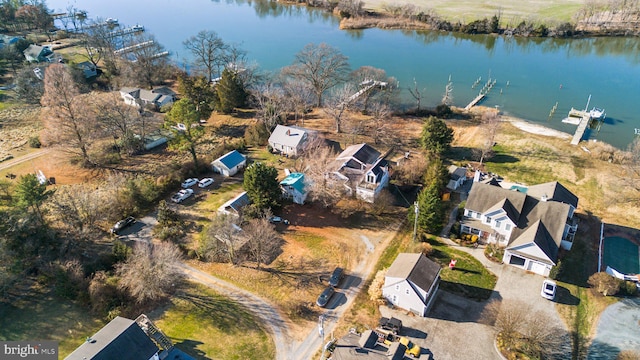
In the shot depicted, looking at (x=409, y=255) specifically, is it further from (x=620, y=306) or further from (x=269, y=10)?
(x=269, y=10)

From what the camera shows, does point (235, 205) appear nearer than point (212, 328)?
No

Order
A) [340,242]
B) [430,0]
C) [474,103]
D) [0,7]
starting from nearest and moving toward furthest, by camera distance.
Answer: [340,242]
[474,103]
[0,7]
[430,0]

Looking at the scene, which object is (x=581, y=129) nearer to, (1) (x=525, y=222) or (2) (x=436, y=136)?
(2) (x=436, y=136)

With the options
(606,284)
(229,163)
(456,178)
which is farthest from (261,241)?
(606,284)

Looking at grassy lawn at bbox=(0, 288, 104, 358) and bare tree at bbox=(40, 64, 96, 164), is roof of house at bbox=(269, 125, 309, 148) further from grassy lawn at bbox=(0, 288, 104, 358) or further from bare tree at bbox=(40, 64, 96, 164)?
grassy lawn at bbox=(0, 288, 104, 358)

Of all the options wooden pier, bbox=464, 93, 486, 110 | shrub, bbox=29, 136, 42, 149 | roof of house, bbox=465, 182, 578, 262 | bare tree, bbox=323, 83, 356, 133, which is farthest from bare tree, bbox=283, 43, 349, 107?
shrub, bbox=29, 136, 42, 149

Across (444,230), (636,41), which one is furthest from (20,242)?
(636,41)
